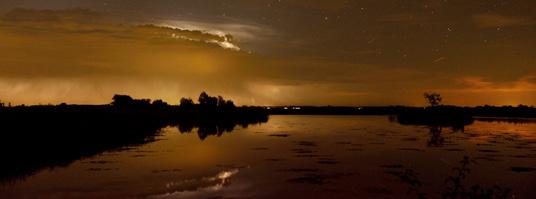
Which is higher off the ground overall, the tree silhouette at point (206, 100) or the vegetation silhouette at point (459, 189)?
the tree silhouette at point (206, 100)

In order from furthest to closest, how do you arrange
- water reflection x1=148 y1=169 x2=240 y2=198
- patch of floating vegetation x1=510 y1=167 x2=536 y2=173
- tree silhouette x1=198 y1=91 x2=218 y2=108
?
1. tree silhouette x1=198 y1=91 x2=218 y2=108
2. patch of floating vegetation x1=510 y1=167 x2=536 y2=173
3. water reflection x1=148 y1=169 x2=240 y2=198

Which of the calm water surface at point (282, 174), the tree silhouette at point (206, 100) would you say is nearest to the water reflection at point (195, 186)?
the calm water surface at point (282, 174)

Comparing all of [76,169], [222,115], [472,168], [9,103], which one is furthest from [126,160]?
[222,115]

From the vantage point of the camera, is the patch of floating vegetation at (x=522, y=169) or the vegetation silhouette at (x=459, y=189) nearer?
the vegetation silhouette at (x=459, y=189)

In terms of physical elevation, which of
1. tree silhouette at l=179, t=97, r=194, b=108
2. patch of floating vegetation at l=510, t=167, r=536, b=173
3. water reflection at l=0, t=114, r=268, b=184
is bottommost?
patch of floating vegetation at l=510, t=167, r=536, b=173

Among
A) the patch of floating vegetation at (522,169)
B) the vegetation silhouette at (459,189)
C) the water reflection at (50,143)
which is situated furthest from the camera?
the patch of floating vegetation at (522,169)

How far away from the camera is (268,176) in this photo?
96.0 ft

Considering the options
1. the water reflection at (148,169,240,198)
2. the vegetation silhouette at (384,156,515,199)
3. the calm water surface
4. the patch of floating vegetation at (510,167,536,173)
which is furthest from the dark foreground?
the patch of floating vegetation at (510,167,536,173)

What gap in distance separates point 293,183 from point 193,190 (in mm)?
5316

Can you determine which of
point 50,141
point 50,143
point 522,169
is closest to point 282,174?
point 522,169

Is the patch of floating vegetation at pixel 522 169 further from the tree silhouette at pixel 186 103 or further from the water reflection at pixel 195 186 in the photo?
the tree silhouette at pixel 186 103

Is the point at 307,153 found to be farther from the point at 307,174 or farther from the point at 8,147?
the point at 8,147

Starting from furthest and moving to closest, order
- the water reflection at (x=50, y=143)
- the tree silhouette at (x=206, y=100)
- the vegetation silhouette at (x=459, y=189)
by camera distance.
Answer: the tree silhouette at (x=206, y=100)
the water reflection at (x=50, y=143)
the vegetation silhouette at (x=459, y=189)

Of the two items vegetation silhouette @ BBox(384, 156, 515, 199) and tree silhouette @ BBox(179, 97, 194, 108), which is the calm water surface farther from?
tree silhouette @ BBox(179, 97, 194, 108)
